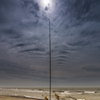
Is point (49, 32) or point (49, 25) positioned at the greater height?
point (49, 25)

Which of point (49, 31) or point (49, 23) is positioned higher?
point (49, 23)

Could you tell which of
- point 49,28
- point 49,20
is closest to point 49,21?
point 49,20

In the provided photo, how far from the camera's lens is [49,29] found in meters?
14.3

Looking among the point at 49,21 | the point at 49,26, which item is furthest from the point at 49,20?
the point at 49,26

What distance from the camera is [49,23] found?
47.2 feet

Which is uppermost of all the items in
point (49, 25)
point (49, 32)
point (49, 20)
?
point (49, 20)

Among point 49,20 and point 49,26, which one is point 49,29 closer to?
point 49,26

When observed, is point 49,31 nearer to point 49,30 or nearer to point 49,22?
point 49,30

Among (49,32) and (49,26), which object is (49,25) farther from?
(49,32)

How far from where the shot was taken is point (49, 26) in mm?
14211

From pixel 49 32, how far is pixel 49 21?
173 centimetres

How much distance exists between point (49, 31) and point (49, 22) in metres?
1.40

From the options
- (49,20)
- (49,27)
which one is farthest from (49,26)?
(49,20)

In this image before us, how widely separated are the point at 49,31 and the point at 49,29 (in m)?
0.31
